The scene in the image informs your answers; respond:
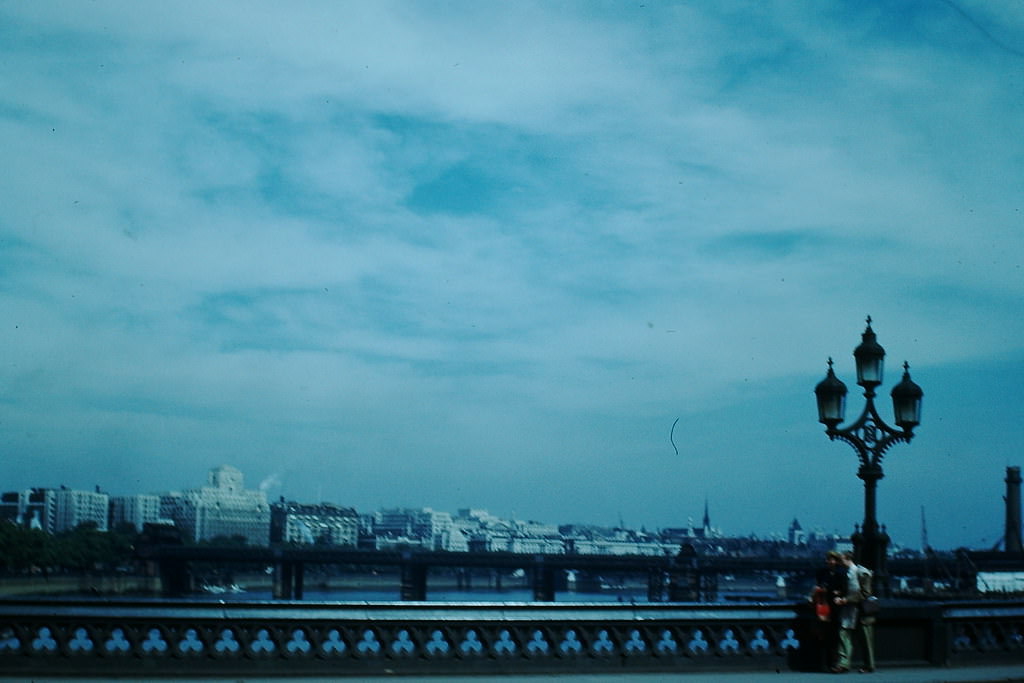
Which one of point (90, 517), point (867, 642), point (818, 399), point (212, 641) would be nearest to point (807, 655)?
point (867, 642)

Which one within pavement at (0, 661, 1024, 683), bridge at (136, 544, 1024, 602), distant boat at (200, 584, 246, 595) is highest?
bridge at (136, 544, 1024, 602)

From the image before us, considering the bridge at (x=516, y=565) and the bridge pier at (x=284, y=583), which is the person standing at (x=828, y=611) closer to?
the bridge at (x=516, y=565)

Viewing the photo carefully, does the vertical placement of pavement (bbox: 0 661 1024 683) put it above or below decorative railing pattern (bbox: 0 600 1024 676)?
below

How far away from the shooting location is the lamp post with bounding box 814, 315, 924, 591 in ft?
59.6

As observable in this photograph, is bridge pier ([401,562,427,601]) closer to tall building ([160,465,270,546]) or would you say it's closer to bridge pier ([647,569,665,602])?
bridge pier ([647,569,665,602])

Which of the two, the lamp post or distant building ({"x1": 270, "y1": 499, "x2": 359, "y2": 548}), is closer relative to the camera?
the lamp post

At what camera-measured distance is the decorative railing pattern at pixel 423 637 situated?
14648 mm

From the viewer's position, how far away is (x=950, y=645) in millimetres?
17672

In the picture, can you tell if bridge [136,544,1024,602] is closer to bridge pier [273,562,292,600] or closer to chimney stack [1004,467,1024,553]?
bridge pier [273,562,292,600]

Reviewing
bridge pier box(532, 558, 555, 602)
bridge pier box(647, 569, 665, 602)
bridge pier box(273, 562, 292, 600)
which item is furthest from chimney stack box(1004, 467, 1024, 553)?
bridge pier box(273, 562, 292, 600)

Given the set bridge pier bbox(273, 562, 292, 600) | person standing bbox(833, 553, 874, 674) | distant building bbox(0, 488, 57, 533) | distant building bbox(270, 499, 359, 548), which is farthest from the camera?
distant building bbox(270, 499, 359, 548)

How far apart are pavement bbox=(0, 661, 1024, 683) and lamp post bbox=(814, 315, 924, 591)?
6.17 ft

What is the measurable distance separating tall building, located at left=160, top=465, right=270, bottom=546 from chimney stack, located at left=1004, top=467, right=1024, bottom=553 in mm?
99735

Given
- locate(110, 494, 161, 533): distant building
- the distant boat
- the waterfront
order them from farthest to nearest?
locate(110, 494, 161, 533): distant building → the distant boat → the waterfront
